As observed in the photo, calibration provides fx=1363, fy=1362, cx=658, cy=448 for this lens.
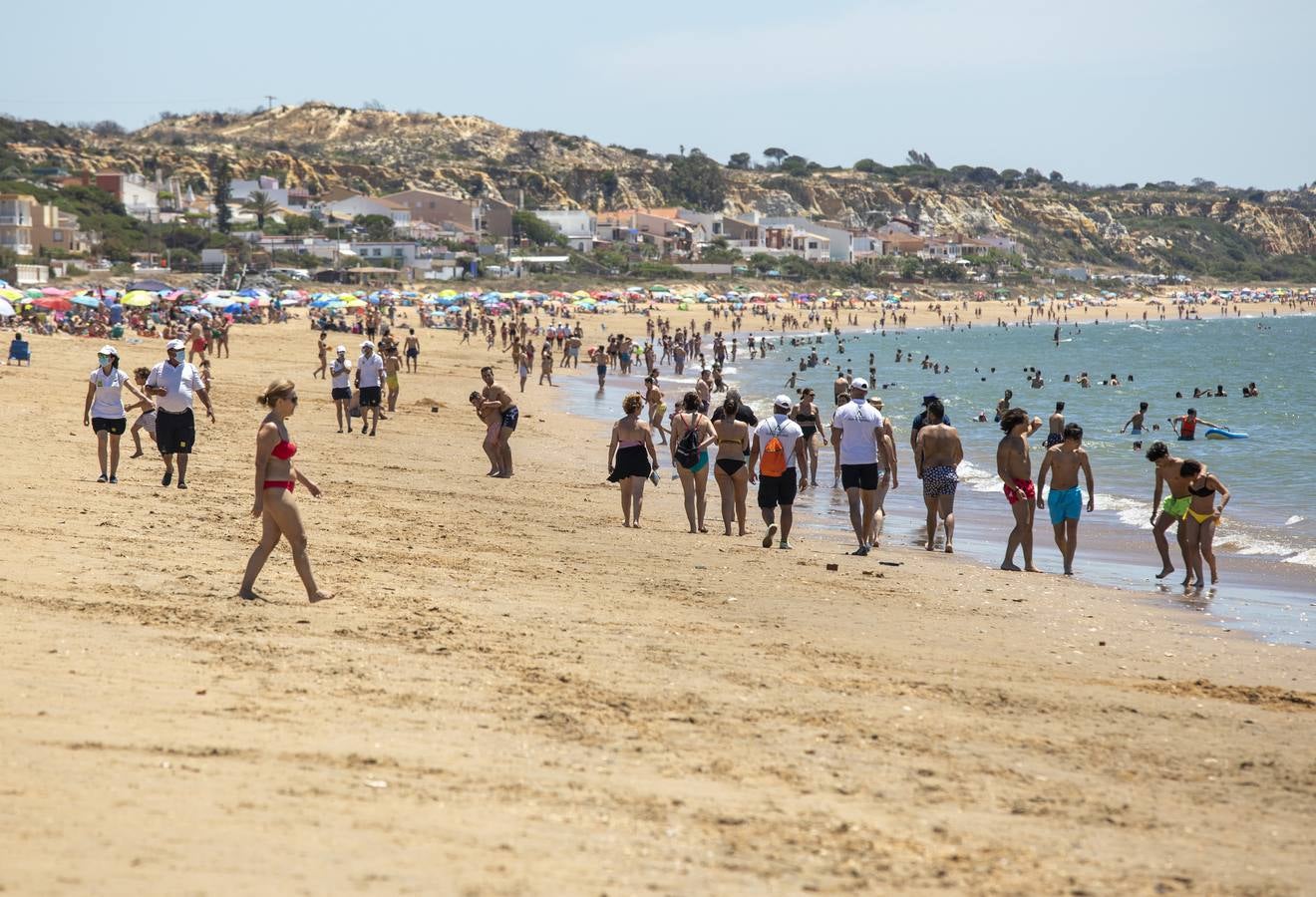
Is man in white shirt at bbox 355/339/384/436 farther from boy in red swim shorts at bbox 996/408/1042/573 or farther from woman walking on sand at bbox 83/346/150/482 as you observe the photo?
boy in red swim shorts at bbox 996/408/1042/573

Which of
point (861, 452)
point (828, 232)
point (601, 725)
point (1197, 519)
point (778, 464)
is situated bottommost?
point (601, 725)

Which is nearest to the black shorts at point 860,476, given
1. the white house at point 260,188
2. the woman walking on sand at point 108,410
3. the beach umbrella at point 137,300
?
the woman walking on sand at point 108,410

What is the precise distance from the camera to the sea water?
11.6 meters

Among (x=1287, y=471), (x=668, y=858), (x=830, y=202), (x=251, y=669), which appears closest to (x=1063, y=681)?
(x=668, y=858)

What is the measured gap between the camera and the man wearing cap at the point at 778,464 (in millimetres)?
10805

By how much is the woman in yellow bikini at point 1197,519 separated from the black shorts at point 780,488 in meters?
3.06

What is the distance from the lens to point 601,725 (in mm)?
5418

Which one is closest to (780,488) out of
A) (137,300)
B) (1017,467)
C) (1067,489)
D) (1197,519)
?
(1017,467)

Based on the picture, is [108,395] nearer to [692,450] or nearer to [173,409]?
[173,409]

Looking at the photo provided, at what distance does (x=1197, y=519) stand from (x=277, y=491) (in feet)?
23.3

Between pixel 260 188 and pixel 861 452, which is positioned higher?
pixel 260 188

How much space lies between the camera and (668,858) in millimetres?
4062

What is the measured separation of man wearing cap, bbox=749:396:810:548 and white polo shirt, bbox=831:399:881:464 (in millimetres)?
378

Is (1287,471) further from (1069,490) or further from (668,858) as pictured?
(668,858)
